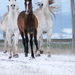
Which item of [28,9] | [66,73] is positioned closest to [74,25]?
[28,9]

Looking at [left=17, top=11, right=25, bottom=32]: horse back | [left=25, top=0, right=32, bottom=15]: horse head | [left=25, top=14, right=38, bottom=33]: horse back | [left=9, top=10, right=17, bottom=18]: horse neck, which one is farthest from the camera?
[left=9, top=10, right=17, bottom=18]: horse neck

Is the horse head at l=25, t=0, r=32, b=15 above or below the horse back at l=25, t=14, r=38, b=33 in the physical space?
above

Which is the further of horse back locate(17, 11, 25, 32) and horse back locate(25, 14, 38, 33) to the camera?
horse back locate(17, 11, 25, 32)

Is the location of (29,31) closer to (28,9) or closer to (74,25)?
(28,9)

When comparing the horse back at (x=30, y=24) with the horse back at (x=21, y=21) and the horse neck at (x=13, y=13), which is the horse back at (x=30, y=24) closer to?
the horse back at (x=21, y=21)

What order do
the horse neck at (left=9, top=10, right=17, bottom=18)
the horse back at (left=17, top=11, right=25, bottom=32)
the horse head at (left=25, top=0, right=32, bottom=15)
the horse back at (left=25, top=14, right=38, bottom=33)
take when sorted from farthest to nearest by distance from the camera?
the horse neck at (left=9, top=10, right=17, bottom=18) → the horse back at (left=17, top=11, right=25, bottom=32) → the horse back at (left=25, top=14, right=38, bottom=33) → the horse head at (left=25, top=0, right=32, bottom=15)

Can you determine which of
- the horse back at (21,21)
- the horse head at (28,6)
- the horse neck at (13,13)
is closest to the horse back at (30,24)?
the horse back at (21,21)

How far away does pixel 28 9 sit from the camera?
7.38 m

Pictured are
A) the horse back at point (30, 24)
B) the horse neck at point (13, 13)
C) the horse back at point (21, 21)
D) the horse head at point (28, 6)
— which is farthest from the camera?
the horse neck at point (13, 13)

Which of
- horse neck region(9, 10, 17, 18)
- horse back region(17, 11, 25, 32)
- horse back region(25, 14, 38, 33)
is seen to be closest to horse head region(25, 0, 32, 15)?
horse back region(25, 14, 38, 33)

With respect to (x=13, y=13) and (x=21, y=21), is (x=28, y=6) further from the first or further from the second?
(x=13, y=13)

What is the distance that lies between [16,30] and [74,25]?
4051mm

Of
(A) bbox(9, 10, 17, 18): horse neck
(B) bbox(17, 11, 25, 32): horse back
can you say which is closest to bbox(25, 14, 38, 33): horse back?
(B) bbox(17, 11, 25, 32): horse back

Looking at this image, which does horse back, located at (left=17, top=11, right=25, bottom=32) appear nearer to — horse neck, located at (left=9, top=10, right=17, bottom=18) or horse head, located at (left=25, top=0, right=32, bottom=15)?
horse neck, located at (left=9, top=10, right=17, bottom=18)
